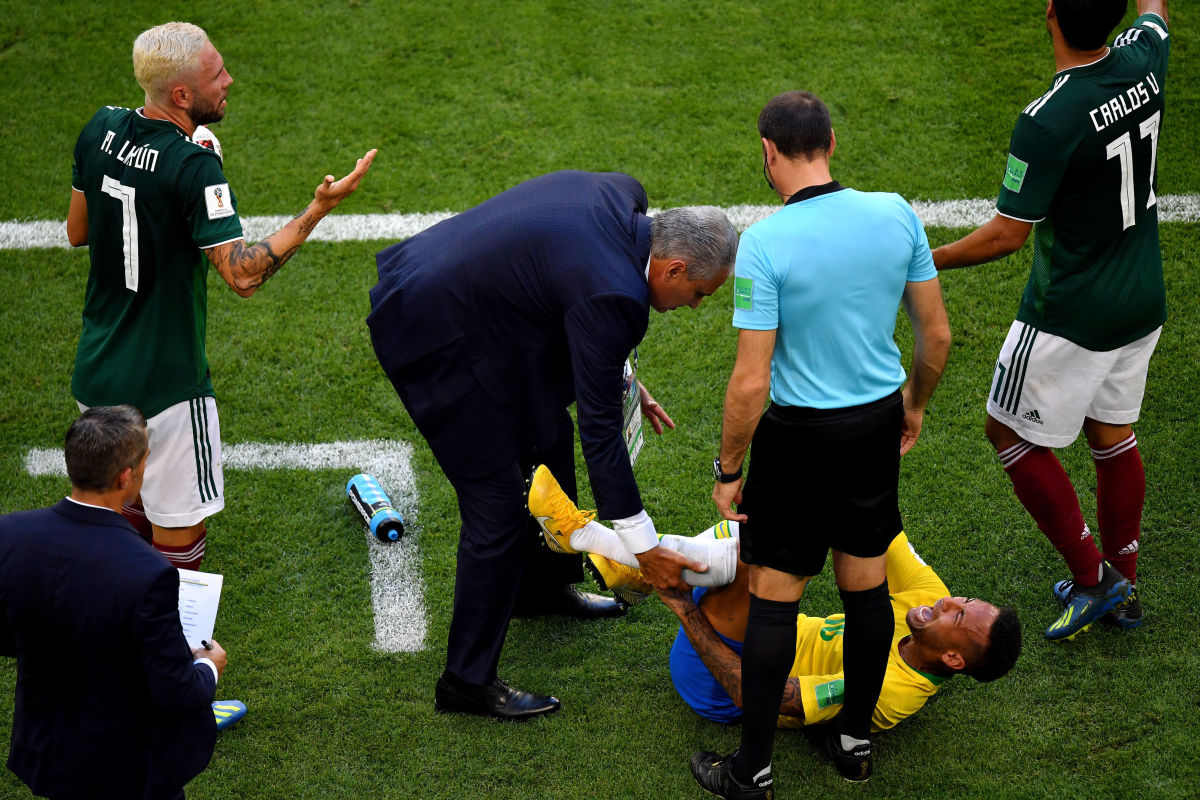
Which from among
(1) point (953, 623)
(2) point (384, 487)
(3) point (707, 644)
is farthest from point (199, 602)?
(1) point (953, 623)

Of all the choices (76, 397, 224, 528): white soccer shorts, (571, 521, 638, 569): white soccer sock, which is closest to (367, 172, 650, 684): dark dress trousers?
(571, 521, 638, 569): white soccer sock

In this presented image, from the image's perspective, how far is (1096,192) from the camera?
354cm

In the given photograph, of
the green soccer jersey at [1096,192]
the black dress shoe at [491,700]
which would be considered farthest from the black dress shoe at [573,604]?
the green soccer jersey at [1096,192]

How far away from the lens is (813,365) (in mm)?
3061

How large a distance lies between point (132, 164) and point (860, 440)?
2415 mm

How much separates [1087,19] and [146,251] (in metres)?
3.07

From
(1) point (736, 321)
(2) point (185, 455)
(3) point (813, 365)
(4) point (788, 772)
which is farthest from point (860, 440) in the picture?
(2) point (185, 455)

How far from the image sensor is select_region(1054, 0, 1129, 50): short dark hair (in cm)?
331

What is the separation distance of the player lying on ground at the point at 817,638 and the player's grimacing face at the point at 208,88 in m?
1.63

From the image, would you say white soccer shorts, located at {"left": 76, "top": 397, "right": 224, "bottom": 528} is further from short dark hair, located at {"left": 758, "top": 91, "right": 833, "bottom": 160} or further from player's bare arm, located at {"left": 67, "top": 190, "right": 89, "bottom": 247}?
short dark hair, located at {"left": 758, "top": 91, "right": 833, "bottom": 160}

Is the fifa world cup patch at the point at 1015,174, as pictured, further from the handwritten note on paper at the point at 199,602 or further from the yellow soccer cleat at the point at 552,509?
the handwritten note on paper at the point at 199,602

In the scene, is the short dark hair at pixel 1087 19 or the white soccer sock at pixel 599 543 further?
the white soccer sock at pixel 599 543

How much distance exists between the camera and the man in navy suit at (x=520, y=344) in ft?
10.3

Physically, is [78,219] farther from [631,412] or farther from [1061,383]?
[1061,383]
